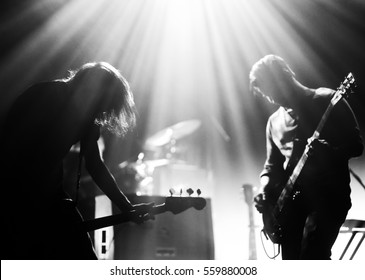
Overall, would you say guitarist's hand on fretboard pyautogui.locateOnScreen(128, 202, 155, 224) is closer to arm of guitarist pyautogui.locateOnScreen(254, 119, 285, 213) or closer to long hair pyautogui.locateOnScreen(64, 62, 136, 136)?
long hair pyautogui.locateOnScreen(64, 62, 136, 136)

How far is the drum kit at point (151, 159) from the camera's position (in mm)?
4094

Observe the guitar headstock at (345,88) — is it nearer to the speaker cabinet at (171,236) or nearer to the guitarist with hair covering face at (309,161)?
the guitarist with hair covering face at (309,161)

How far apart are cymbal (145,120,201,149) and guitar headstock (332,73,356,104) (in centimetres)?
214

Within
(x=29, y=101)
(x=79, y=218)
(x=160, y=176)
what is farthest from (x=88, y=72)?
(x=160, y=176)

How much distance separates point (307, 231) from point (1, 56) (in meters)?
1.98

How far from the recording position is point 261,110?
2.34 meters

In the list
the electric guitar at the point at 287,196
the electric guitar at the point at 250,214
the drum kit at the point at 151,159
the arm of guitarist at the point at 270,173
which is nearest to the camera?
the electric guitar at the point at 287,196

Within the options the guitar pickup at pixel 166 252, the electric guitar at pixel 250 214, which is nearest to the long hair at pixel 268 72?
the electric guitar at pixel 250 214

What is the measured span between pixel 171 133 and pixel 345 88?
9.23 ft

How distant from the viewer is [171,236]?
2422mm

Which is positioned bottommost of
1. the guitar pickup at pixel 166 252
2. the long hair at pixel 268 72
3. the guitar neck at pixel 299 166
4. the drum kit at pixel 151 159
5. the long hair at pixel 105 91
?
the guitar pickup at pixel 166 252

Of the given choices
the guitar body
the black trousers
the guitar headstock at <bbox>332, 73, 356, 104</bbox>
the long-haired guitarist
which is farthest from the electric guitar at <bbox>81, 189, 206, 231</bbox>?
the guitar headstock at <bbox>332, 73, 356, 104</bbox>

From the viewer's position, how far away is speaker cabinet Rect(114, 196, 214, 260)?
7.58 feet

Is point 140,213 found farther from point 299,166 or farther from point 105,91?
point 299,166
